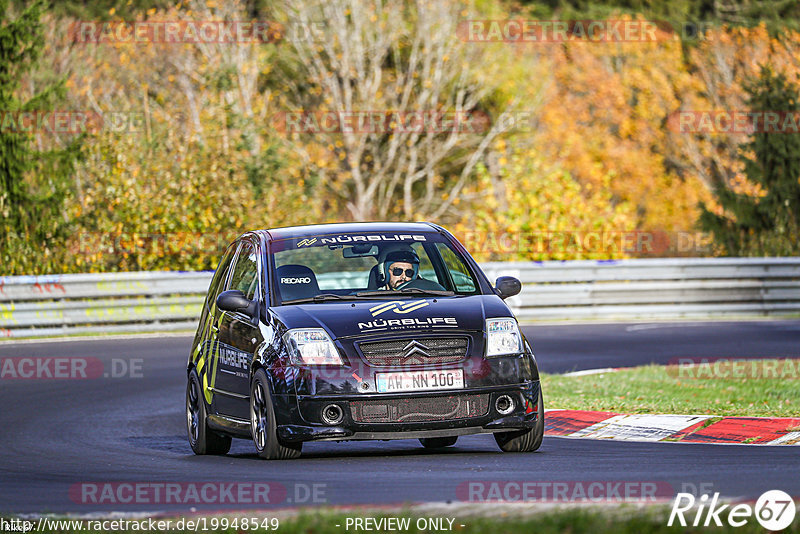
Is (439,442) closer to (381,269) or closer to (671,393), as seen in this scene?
(381,269)

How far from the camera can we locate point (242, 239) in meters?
11.5

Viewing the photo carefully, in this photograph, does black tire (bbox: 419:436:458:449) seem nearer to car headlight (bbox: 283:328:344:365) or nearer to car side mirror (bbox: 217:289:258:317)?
car side mirror (bbox: 217:289:258:317)

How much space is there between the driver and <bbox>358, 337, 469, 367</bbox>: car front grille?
1.13 metres

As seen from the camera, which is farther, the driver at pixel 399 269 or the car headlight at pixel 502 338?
the driver at pixel 399 269

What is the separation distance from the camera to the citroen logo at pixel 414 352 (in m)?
9.22

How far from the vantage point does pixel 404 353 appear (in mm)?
9219

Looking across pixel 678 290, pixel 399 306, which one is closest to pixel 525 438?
pixel 399 306

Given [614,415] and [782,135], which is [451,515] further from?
[782,135]

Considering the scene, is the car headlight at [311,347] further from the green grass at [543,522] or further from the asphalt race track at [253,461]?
the green grass at [543,522]

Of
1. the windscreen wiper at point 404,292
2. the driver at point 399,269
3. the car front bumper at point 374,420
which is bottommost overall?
the car front bumper at point 374,420

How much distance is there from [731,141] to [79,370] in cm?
3753

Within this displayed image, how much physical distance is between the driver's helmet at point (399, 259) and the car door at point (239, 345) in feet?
3.04

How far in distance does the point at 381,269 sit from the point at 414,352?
138 cm

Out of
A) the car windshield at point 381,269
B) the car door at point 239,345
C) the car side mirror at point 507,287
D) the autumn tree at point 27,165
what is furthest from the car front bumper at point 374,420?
the autumn tree at point 27,165
